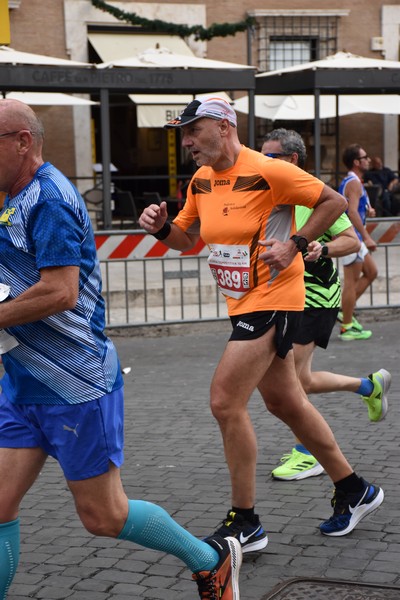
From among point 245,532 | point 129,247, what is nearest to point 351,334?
point 129,247

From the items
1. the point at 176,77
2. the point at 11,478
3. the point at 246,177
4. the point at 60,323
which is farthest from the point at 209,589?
the point at 176,77

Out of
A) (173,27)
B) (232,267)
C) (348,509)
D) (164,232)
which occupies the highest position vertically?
(173,27)

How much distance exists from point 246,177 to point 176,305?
→ 7.72 meters

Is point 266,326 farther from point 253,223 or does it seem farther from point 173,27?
point 173,27

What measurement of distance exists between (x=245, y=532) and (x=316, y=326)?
153 centimetres

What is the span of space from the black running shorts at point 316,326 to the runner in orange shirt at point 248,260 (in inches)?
35.0

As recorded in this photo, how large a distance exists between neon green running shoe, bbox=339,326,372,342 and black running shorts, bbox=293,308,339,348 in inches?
200

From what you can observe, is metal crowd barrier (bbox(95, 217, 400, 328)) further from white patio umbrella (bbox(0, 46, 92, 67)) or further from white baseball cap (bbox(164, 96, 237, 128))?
white baseball cap (bbox(164, 96, 237, 128))

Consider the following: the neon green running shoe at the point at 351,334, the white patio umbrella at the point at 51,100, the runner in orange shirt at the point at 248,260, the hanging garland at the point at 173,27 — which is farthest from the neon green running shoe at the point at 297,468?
the hanging garland at the point at 173,27

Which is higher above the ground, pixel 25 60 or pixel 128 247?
pixel 25 60

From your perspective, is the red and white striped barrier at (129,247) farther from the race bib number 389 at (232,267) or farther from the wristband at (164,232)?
A: the race bib number 389 at (232,267)

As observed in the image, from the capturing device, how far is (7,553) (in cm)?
366

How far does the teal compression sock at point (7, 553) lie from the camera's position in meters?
3.64

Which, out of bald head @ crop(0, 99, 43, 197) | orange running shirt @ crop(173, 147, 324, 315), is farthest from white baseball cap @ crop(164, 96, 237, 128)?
bald head @ crop(0, 99, 43, 197)
